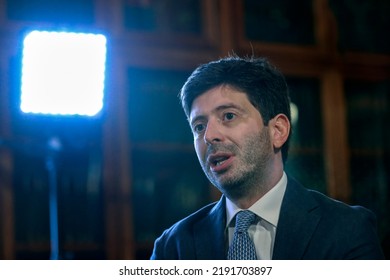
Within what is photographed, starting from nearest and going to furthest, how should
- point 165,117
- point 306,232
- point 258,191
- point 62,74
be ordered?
point 306,232 → point 258,191 → point 62,74 → point 165,117

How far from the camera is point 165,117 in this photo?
2.79 metres

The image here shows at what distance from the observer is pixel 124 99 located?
2.74 metres

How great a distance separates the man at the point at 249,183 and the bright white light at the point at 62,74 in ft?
2.01

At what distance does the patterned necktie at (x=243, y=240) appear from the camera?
1641 millimetres

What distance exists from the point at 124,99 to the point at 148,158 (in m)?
0.26

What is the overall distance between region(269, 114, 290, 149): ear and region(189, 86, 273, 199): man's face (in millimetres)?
16

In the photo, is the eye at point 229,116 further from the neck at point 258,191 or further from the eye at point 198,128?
the neck at point 258,191

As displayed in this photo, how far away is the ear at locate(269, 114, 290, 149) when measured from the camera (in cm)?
172

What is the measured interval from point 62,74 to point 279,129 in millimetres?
864

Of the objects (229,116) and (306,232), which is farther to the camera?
(229,116)

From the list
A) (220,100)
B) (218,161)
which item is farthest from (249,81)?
(218,161)

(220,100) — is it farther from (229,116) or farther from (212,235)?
(212,235)
